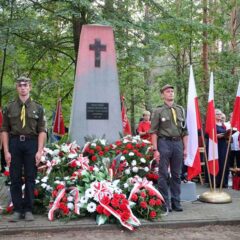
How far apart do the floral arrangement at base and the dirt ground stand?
17 centimetres

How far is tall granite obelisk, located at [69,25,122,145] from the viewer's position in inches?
306

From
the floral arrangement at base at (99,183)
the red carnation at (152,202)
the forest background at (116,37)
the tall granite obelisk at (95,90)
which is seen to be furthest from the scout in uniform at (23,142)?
the forest background at (116,37)

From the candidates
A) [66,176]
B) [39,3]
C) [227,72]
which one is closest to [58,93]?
[39,3]

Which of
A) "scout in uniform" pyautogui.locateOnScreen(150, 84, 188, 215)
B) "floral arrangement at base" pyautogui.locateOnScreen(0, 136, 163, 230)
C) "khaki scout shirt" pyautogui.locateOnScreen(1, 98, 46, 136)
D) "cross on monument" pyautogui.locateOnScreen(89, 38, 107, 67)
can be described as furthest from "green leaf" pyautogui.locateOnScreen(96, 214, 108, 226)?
"cross on monument" pyautogui.locateOnScreen(89, 38, 107, 67)

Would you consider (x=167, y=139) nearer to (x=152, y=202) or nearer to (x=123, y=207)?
(x=152, y=202)

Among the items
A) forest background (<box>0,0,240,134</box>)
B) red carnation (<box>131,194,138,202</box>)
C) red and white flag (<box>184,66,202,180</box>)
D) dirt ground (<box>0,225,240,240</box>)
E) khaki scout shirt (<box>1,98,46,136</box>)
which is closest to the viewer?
dirt ground (<box>0,225,240,240</box>)

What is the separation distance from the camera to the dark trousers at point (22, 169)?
18.5 ft

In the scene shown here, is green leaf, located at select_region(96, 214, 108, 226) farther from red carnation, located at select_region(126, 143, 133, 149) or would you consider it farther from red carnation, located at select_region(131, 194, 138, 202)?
red carnation, located at select_region(126, 143, 133, 149)

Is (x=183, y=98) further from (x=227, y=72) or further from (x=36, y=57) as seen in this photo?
(x=36, y=57)

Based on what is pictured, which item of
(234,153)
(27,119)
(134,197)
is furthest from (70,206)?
(234,153)

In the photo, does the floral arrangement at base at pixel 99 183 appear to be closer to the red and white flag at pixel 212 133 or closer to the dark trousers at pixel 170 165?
the dark trousers at pixel 170 165

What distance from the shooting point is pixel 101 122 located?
787 centimetres

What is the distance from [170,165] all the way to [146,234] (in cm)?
141

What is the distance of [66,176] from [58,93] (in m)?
9.77
